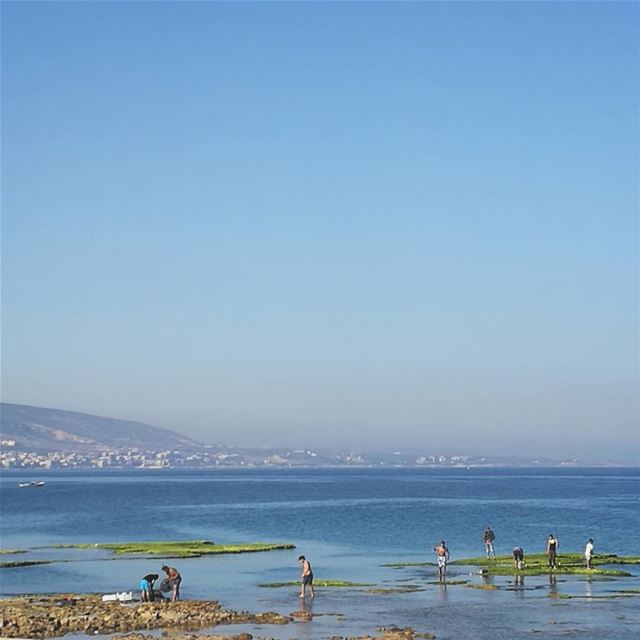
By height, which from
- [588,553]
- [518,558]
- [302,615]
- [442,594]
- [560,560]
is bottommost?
[302,615]

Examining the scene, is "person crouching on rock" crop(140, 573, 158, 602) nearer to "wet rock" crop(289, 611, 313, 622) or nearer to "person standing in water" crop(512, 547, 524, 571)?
"wet rock" crop(289, 611, 313, 622)

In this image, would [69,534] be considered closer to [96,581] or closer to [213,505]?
[96,581]

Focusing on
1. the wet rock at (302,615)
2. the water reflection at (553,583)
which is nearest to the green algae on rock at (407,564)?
the water reflection at (553,583)

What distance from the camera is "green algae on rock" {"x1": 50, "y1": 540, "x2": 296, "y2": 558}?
284ft

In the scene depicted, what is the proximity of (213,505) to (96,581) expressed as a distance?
113282mm

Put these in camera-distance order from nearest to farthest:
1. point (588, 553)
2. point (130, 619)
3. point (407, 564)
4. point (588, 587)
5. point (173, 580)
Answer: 1. point (130, 619)
2. point (173, 580)
3. point (588, 587)
4. point (588, 553)
5. point (407, 564)

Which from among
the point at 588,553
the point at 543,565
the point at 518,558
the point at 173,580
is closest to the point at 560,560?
the point at 543,565

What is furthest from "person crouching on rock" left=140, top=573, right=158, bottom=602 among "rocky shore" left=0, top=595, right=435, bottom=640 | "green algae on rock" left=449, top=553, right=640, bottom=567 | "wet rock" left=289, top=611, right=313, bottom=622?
"green algae on rock" left=449, top=553, right=640, bottom=567

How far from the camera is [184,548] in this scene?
90.3 metres

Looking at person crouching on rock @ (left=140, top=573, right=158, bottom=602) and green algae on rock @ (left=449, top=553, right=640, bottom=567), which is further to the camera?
green algae on rock @ (left=449, top=553, right=640, bottom=567)

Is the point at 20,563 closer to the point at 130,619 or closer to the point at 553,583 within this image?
the point at 130,619

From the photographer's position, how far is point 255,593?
6138 centimetres

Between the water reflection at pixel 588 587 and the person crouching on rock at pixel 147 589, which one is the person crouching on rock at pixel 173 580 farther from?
the water reflection at pixel 588 587

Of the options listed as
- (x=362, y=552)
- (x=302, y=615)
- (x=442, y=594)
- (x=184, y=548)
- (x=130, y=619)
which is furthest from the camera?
(x=184, y=548)
